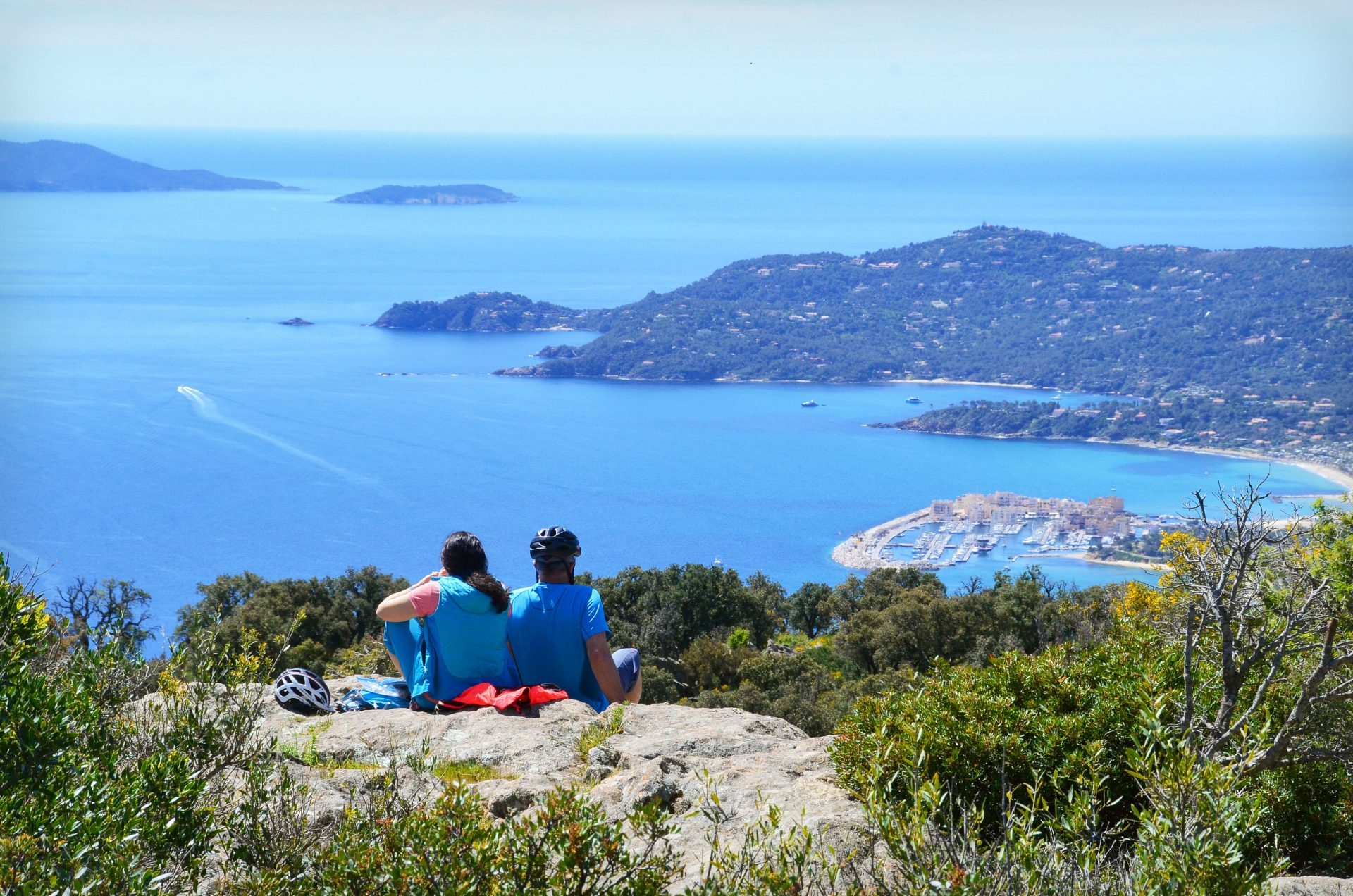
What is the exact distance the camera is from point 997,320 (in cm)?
10950

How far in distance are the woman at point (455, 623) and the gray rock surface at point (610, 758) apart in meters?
0.24

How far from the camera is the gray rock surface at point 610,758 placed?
10.7 feet

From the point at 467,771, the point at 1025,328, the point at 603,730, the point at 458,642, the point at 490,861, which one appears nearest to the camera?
the point at 490,861

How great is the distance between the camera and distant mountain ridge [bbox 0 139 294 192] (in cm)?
14825

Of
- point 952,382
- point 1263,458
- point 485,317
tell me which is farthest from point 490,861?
point 485,317

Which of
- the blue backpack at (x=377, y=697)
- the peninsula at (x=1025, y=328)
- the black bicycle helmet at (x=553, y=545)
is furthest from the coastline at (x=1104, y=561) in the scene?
the blue backpack at (x=377, y=697)

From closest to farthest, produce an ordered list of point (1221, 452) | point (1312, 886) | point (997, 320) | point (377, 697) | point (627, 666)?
point (1312, 886) < point (377, 697) < point (627, 666) < point (1221, 452) < point (997, 320)

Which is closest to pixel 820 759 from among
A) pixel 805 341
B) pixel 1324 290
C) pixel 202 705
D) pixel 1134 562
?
pixel 202 705

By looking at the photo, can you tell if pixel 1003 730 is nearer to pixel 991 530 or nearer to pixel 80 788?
pixel 80 788

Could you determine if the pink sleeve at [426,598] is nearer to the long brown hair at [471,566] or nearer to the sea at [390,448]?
the long brown hair at [471,566]

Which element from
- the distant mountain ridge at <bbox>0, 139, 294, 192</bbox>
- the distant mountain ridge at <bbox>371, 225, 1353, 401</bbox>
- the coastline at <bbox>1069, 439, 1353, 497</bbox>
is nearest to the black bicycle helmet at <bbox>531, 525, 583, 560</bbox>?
the coastline at <bbox>1069, 439, 1353, 497</bbox>

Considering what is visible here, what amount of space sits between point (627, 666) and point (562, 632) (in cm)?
45

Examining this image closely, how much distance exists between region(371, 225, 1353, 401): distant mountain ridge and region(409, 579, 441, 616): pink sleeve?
9183 centimetres

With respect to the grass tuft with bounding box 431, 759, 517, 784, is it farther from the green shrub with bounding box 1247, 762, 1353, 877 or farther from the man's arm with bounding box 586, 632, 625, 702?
the green shrub with bounding box 1247, 762, 1353, 877
